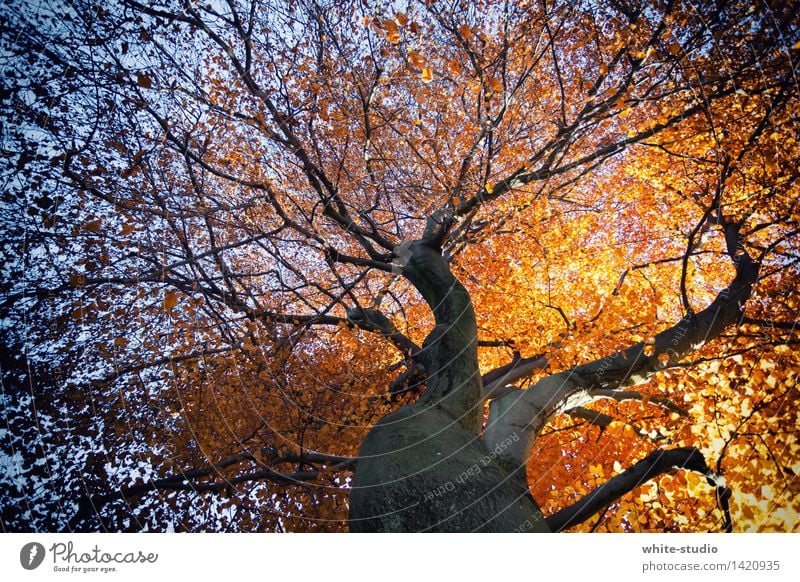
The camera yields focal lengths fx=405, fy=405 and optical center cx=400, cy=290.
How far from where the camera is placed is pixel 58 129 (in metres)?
4.74

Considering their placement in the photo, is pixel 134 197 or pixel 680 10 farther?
pixel 134 197

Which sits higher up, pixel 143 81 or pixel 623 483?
pixel 143 81

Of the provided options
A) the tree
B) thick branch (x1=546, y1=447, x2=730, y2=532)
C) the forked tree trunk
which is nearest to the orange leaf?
the tree

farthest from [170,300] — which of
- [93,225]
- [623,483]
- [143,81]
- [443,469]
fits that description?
[623,483]

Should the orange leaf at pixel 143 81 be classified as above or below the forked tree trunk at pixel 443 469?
above

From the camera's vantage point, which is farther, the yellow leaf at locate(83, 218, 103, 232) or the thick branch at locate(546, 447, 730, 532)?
the yellow leaf at locate(83, 218, 103, 232)

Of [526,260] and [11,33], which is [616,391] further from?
[11,33]

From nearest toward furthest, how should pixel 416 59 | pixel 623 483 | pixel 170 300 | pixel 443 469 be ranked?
pixel 443 469 < pixel 623 483 < pixel 170 300 < pixel 416 59

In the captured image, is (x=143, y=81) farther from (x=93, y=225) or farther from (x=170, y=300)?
(x=170, y=300)

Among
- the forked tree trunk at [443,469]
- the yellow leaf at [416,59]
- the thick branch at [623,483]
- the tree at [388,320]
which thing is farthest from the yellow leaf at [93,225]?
the thick branch at [623,483]

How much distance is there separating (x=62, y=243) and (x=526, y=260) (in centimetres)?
918

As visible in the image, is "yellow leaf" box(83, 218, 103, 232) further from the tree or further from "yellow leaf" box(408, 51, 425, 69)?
"yellow leaf" box(408, 51, 425, 69)

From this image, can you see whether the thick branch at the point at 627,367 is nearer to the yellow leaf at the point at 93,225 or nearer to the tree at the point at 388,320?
the tree at the point at 388,320
